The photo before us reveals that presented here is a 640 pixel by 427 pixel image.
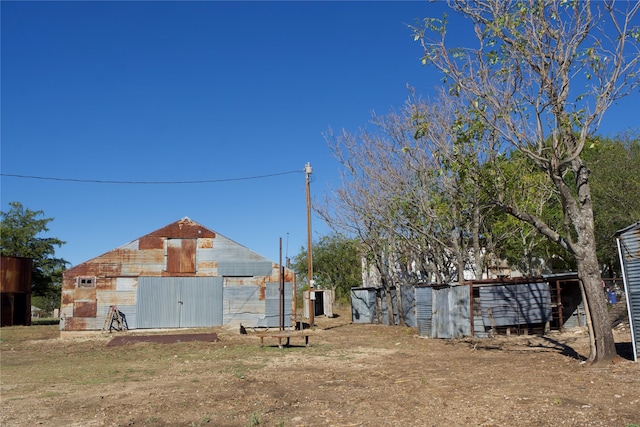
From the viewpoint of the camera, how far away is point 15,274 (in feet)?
116

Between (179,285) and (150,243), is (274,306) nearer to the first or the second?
(179,285)

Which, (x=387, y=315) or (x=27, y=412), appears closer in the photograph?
(x=27, y=412)

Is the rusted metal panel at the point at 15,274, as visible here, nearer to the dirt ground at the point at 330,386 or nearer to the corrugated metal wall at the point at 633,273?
the dirt ground at the point at 330,386

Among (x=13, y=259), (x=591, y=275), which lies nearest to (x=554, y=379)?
(x=591, y=275)

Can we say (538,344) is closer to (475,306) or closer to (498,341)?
(498,341)

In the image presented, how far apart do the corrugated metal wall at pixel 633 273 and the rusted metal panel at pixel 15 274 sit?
3576 cm

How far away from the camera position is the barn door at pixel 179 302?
26.8 meters

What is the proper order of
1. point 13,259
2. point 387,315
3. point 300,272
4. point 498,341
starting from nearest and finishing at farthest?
point 498,341 < point 387,315 < point 13,259 < point 300,272

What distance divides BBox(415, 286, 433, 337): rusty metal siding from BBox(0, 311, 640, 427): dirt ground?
138 inches

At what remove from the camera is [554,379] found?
10.1 meters

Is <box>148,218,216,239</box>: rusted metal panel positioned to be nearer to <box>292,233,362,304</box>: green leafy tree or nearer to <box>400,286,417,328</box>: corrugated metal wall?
<box>400,286,417,328</box>: corrugated metal wall

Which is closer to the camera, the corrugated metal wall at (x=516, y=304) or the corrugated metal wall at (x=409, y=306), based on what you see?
the corrugated metal wall at (x=516, y=304)

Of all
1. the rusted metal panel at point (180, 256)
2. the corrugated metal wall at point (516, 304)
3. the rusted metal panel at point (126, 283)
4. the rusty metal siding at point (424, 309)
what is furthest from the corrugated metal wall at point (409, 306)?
the rusted metal panel at point (126, 283)

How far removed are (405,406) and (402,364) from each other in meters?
5.45
